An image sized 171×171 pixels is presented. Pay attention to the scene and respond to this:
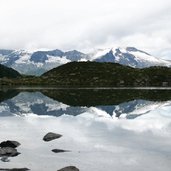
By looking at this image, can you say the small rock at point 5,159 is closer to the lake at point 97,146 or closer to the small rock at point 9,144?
the lake at point 97,146

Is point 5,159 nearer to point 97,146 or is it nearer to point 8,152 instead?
point 8,152

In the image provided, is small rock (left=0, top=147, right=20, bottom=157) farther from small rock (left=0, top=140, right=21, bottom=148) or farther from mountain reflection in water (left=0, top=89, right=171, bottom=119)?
mountain reflection in water (left=0, top=89, right=171, bottom=119)

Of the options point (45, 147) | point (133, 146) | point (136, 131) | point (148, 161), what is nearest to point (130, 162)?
point (148, 161)

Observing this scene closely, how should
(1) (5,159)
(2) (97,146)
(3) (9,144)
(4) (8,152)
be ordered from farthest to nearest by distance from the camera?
(2) (97,146) → (3) (9,144) → (4) (8,152) → (1) (5,159)

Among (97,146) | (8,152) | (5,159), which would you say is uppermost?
(8,152)

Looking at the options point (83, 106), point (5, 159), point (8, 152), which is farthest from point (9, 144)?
point (83, 106)

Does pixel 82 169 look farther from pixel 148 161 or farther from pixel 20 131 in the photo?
pixel 20 131

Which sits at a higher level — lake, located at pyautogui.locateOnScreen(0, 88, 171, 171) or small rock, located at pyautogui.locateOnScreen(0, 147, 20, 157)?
small rock, located at pyautogui.locateOnScreen(0, 147, 20, 157)

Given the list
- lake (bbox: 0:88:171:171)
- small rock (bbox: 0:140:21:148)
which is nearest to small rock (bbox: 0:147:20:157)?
lake (bbox: 0:88:171:171)

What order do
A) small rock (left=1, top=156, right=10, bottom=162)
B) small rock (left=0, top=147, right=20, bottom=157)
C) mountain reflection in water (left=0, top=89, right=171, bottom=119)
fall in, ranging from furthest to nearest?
1. mountain reflection in water (left=0, top=89, right=171, bottom=119)
2. small rock (left=0, top=147, right=20, bottom=157)
3. small rock (left=1, top=156, right=10, bottom=162)

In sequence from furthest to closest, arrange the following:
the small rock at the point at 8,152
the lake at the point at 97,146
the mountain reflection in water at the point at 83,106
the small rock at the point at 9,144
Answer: the mountain reflection in water at the point at 83,106 < the small rock at the point at 9,144 < the small rock at the point at 8,152 < the lake at the point at 97,146

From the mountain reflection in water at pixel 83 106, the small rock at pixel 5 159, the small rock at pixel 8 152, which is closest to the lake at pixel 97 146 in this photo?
the small rock at pixel 5 159

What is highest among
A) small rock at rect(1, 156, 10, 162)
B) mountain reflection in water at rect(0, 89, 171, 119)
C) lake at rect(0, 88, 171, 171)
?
small rock at rect(1, 156, 10, 162)

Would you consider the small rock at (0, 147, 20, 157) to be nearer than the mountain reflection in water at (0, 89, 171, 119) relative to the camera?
Yes
